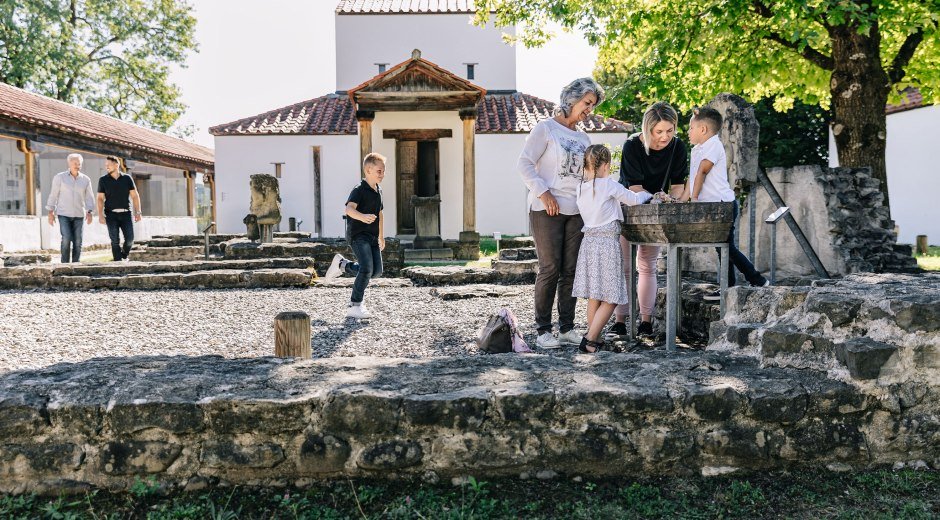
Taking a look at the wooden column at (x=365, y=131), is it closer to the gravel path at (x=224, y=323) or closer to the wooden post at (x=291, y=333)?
the gravel path at (x=224, y=323)

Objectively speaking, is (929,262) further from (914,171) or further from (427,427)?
(427,427)

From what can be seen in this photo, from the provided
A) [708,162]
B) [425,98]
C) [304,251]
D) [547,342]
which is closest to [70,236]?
[304,251]

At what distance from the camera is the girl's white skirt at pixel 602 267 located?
4.20 meters

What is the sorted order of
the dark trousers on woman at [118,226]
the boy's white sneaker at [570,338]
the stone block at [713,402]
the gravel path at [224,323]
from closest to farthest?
the stone block at [713,402]
the boy's white sneaker at [570,338]
the gravel path at [224,323]
the dark trousers on woman at [118,226]

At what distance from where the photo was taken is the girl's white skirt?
420 cm

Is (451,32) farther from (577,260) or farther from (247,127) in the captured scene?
(577,260)

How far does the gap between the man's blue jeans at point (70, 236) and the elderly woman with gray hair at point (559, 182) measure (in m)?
9.05

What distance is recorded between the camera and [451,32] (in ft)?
74.3

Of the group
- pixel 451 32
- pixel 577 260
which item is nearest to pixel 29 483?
pixel 577 260

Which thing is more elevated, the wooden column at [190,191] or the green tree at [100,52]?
the green tree at [100,52]

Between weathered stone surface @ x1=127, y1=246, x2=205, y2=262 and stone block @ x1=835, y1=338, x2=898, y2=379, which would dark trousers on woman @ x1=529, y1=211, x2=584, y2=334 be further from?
weathered stone surface @ x1=127, y1=246, x2=205, y2=262

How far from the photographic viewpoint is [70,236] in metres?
10.8

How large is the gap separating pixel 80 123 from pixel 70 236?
9960mm

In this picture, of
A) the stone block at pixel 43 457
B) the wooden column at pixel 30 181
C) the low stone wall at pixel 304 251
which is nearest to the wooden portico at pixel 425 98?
the low stone wall at pixel 304 251
